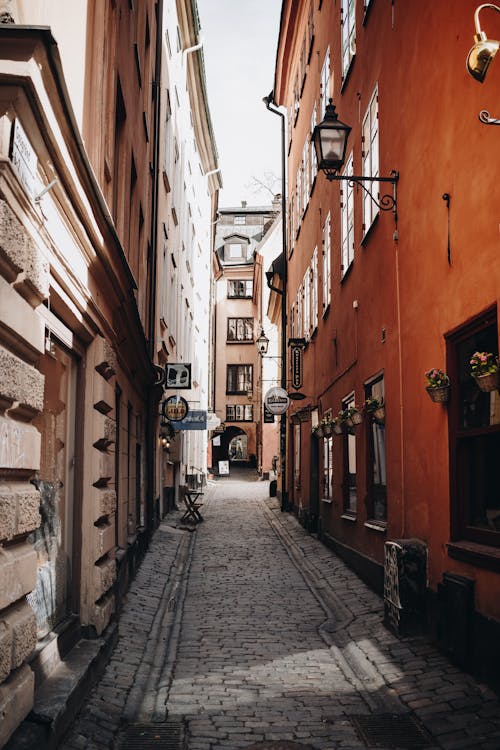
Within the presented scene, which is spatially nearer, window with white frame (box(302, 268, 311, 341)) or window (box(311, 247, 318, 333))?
window (box(311, 247, 318, 333))

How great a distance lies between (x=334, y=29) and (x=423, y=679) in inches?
482

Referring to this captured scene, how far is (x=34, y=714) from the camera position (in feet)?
14.8

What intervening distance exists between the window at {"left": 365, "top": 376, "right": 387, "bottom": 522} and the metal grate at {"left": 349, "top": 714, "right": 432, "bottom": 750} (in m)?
4.49

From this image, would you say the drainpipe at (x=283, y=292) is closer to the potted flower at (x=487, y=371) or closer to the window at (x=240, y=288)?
the potted flower at (x=487, y=371)

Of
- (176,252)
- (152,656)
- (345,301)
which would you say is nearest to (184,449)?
(176,252)

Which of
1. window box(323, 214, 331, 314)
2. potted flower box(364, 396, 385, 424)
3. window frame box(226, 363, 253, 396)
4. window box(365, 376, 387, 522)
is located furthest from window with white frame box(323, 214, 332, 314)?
window frame box(226, 363, 253, 396)

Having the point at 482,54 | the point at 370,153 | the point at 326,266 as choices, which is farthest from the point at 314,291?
the point at 482,54

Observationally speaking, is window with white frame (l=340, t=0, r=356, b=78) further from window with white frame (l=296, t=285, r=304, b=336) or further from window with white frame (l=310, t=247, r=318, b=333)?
window with white frame (l=296, t=285, r=304, b=336)

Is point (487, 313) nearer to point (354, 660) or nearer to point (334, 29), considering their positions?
point (354, 660)

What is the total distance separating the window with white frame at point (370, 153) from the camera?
11.0 metres

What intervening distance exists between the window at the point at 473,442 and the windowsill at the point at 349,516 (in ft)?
16.9

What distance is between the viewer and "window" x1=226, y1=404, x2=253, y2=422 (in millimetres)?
52281

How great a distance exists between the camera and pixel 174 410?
18109mm

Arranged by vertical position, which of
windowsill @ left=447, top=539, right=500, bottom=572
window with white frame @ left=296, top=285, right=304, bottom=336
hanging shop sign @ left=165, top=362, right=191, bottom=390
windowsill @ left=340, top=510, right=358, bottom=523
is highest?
window with white frame @ left=296, top=285, right=304, bottom=336
